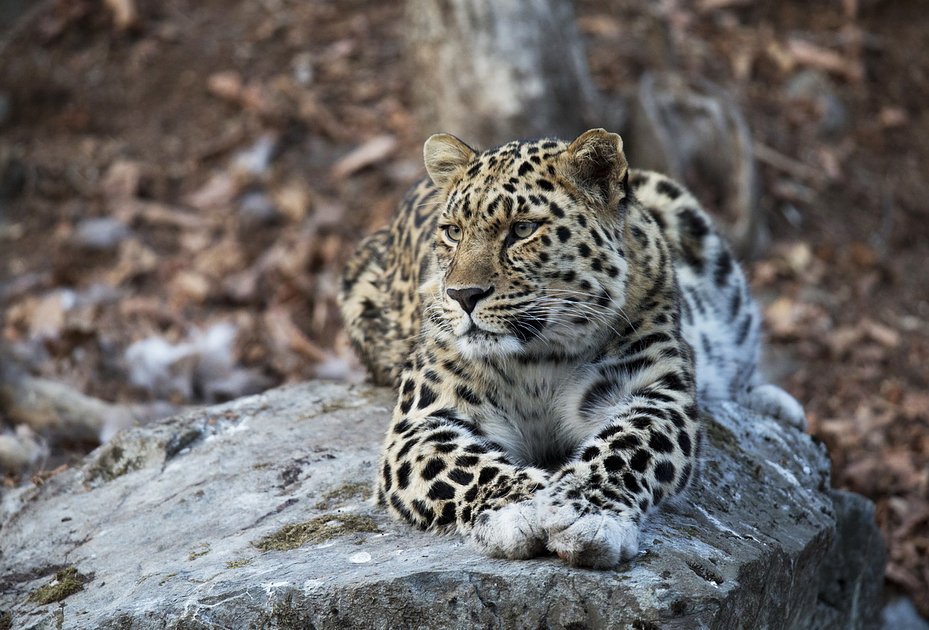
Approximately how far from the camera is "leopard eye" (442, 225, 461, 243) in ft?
17.8

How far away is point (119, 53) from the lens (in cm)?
1451

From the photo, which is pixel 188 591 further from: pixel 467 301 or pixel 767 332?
pixel 767 332

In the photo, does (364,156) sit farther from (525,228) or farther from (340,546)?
(340,546)

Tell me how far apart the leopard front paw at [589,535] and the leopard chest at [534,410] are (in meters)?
0.98

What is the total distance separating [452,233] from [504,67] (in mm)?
6519

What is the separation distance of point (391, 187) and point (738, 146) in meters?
3.92

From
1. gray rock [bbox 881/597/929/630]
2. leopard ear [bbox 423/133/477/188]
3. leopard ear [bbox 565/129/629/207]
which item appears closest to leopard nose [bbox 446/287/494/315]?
leopard ear [bbox 565/129/629/207]

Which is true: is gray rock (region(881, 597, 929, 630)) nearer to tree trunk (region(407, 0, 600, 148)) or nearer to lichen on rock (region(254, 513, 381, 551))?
lichen on rock (region(254, 513, 381, 551))

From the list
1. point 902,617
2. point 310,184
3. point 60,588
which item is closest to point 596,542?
point 60,588

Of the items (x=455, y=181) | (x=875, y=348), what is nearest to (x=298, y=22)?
(x=875, y=348)

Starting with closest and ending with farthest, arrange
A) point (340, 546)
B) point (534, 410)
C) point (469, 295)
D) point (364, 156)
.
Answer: point (469, 295) < point (340, 546) < point (534, 410) < point (364, 156)

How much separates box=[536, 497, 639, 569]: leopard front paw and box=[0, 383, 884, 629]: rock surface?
0.06 meters

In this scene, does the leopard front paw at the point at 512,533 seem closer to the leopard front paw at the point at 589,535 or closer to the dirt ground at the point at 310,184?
the leopard front paw at the point at 589,535

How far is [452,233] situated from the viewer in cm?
546
